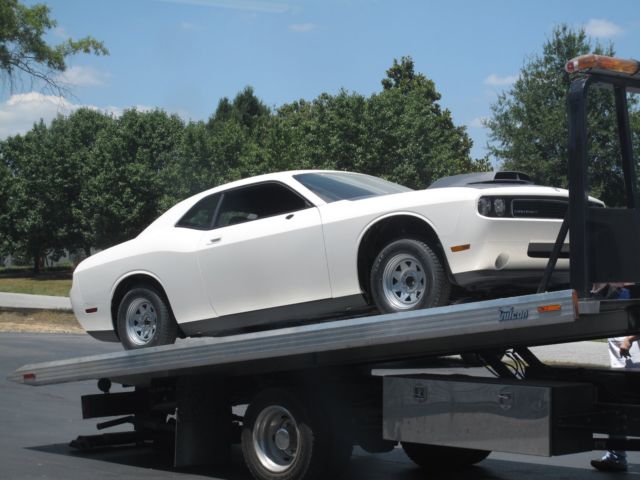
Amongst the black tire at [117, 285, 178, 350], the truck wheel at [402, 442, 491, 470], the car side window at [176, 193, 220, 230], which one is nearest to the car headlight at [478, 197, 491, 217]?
the car side window at [176, 193, 220, 230]

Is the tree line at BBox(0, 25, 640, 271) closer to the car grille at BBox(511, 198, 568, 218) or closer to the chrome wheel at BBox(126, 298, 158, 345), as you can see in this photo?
the car grille at BBox(511, 198, 568, 218)

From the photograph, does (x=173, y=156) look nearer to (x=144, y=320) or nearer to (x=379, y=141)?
(x=379, y=141)

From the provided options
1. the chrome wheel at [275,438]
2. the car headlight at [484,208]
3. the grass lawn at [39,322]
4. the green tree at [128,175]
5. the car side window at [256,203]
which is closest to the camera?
the car headlight at [484,208]

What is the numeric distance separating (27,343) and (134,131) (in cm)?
3286

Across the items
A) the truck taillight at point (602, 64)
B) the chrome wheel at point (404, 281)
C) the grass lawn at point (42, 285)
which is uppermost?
the truck taillight at point (602, 64)

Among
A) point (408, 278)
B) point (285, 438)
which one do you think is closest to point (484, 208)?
point (408, 278)

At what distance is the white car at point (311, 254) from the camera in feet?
19.9

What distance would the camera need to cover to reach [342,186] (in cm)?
736

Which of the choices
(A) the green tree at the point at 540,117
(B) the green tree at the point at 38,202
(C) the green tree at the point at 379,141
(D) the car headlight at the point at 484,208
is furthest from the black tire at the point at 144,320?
(B) the green tree at the point at 38,202

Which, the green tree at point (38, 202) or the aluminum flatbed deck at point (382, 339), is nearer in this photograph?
the aluminum flatbed deck at point (382, 339)

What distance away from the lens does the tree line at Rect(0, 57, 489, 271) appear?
31062mm

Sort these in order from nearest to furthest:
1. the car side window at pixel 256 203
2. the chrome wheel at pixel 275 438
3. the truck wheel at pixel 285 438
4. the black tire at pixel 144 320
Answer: the truck wheel at pixel 285 438 → the chrome wheel at pixel 275 438 → the car side window at pixel 256 203 → the black tire at pixel 144 320

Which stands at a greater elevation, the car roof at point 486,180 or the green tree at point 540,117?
the green tree at point 540,117

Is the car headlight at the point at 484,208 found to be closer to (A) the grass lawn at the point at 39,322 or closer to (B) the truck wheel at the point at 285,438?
(B) the truck wheel at the point at 285,438
